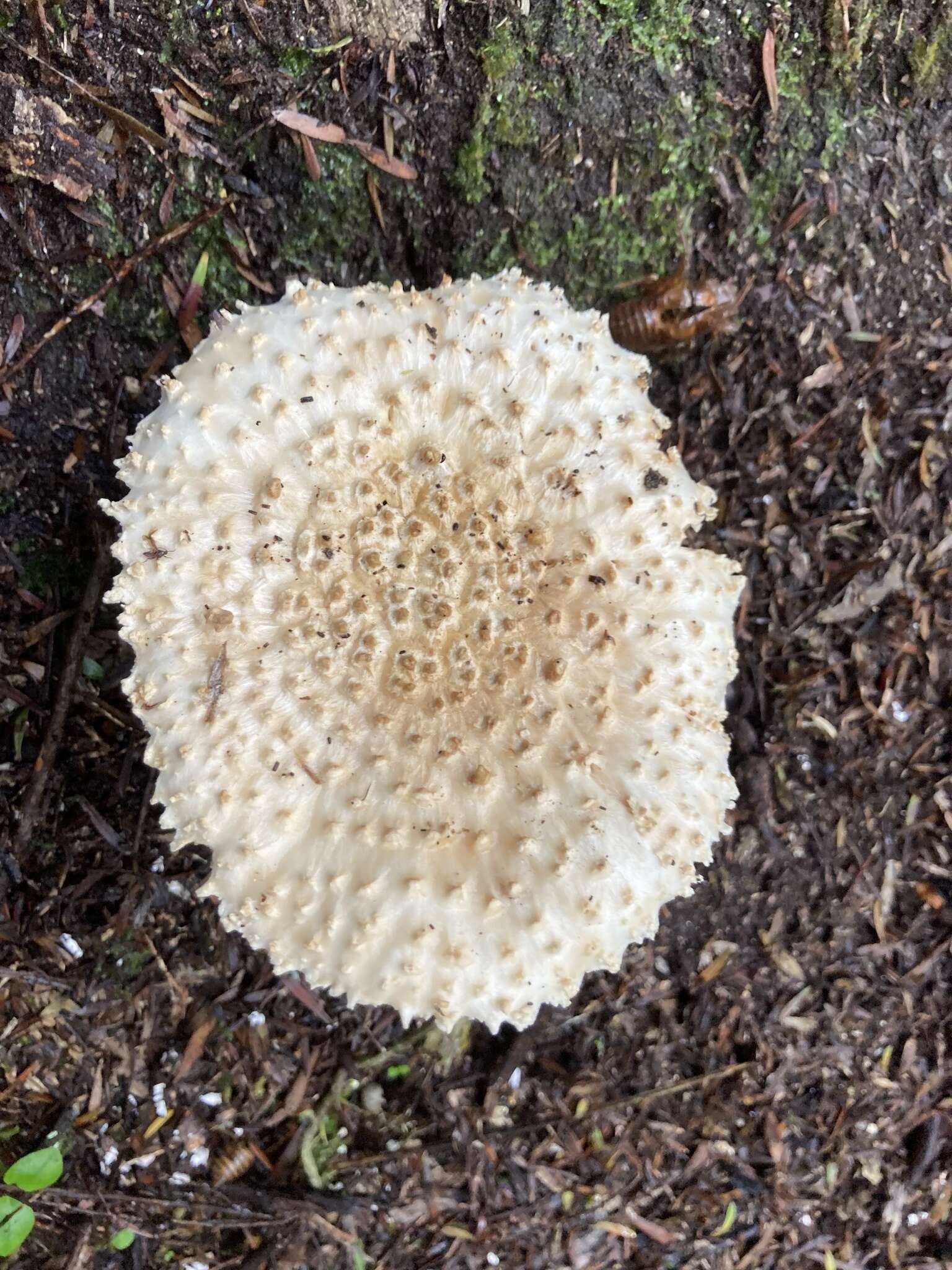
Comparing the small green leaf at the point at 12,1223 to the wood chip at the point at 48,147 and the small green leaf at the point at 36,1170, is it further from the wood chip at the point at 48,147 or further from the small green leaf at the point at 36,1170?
the wood chip at the point at 48,147

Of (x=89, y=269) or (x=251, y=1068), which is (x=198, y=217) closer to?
(x=89, y=269)

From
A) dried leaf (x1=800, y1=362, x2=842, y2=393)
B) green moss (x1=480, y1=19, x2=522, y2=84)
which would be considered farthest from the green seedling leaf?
dried leaf (x1=800, y1=362, x2=842, y2=393)

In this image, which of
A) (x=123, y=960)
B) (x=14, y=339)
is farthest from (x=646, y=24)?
(x=123, y=960)

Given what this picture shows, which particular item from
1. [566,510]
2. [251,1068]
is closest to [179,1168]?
[251,1068]

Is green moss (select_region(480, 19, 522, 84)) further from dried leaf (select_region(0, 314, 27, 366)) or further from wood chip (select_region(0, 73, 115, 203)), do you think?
dried leaf (select_region(0, 314, 27, 366))

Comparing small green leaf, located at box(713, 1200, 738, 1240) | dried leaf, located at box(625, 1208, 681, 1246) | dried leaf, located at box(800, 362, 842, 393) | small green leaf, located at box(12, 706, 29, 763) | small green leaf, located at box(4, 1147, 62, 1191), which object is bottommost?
small green leaf, located at box(713, 1200, 738, 1240)

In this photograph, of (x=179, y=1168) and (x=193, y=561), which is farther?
(x=179, y=1168)

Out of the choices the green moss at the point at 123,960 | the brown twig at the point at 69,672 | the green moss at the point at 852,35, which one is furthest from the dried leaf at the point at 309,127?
the green moss at the point at 123,960
